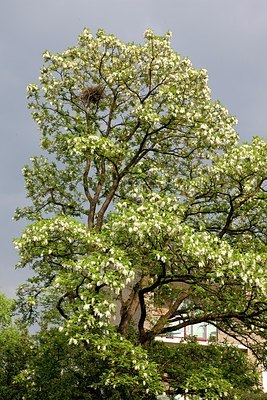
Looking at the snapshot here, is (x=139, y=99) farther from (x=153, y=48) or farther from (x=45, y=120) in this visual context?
(x=45, y=120)

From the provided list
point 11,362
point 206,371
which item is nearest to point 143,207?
point 206,371

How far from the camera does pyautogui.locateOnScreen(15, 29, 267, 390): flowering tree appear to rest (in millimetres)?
17672

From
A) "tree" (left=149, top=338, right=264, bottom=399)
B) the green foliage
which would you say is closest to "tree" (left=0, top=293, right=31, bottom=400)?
the green foliage

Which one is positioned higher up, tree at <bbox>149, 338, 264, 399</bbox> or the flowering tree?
the flowering tree

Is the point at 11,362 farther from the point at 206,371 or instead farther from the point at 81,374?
the point at 206,371

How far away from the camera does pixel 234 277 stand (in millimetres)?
17422

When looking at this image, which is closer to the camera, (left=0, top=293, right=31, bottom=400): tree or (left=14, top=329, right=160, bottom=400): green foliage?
(left=14, top=329, right=160, bottom=400): green foliage

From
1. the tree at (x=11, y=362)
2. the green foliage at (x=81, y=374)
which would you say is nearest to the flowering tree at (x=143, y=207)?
the green foliage at (x=81, y=374)

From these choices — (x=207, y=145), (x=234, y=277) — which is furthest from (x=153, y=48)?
(x=234, y=277)

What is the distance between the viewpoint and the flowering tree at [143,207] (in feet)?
58.0

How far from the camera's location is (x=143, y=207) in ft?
60.2

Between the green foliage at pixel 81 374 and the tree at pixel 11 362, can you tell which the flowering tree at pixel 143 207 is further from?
the tree at pixel 11 362

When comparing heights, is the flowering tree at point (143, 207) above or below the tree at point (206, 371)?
above

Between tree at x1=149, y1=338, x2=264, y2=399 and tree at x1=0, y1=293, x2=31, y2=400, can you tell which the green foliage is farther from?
tree at x1=0, y1=293, x2=31, y2=400
